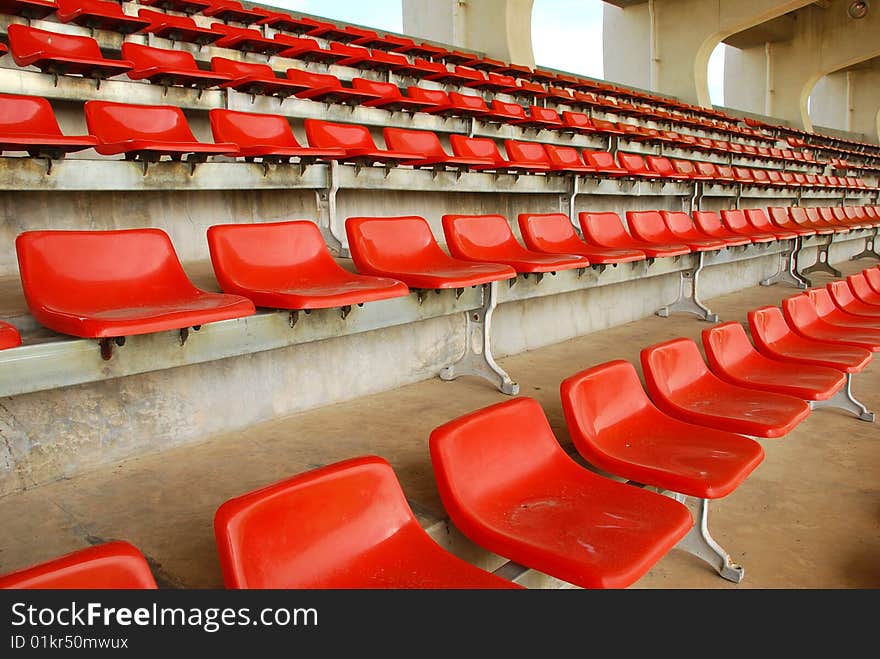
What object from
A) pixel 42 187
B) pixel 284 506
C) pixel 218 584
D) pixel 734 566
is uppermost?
pixel 42 187

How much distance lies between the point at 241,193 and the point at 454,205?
101cm

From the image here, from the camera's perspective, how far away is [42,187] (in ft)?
5.50

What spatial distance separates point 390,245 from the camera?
6.28 ft

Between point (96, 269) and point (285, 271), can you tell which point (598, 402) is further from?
point (96, 269)

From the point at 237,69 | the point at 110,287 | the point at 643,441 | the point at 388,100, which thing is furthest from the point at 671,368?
the point at 237,69

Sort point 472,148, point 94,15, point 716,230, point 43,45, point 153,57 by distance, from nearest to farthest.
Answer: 1. point 43,45
2. point 153,57
3. point 94,15
4. point 472,148
5. point 716,230

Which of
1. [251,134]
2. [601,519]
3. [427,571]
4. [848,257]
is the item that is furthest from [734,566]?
[848,257]

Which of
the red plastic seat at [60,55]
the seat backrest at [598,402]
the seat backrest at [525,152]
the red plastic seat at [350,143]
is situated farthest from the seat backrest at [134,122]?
the seat backrest at [525,152]

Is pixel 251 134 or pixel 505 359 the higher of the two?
pixel 251 134

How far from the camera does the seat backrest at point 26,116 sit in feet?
5.91

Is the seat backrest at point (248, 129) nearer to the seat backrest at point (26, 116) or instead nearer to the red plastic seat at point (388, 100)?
the seat backrest at point (26, 116)

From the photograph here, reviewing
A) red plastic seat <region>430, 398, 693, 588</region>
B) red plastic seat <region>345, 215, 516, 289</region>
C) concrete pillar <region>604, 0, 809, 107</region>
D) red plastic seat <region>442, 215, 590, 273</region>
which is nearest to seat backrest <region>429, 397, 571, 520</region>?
red plastic seat <region>430, 398, 693, 588</region>

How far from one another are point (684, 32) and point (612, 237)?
814 centimetres

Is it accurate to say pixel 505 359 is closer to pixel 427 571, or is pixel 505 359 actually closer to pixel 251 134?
pixel 251 134
